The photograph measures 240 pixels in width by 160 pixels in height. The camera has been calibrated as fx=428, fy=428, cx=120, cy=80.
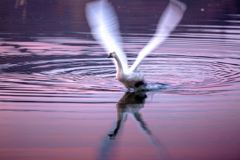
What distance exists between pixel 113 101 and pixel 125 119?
3.28 feet

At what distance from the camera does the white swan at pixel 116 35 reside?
24.6 ft

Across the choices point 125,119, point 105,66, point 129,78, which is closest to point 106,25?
point 129,78

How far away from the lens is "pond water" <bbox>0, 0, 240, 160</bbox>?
16.7 ft

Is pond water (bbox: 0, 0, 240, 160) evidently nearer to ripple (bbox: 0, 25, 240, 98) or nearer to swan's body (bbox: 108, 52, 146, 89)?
ripple (bbox: 0, 25, 240, 98)

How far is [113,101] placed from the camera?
7090 millimetres

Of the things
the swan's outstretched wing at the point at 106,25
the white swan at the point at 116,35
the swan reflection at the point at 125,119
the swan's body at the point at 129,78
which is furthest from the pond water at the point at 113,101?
the swan's outstretched wing at the point at 106,25

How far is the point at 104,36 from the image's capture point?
7.98 meters

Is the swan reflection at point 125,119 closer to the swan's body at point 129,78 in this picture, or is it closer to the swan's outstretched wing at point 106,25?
the swan's body at point 129,78

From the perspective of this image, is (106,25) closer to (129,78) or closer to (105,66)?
(129,78)

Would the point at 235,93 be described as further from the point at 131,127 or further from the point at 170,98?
the point at 131,127

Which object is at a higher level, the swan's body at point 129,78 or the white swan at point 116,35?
the white swan at point 116,35

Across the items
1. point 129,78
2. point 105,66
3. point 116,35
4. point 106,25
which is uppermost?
point 106,25

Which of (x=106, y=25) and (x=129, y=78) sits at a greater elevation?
(x=106, y=25)

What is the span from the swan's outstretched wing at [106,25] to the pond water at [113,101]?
73 centimetres
